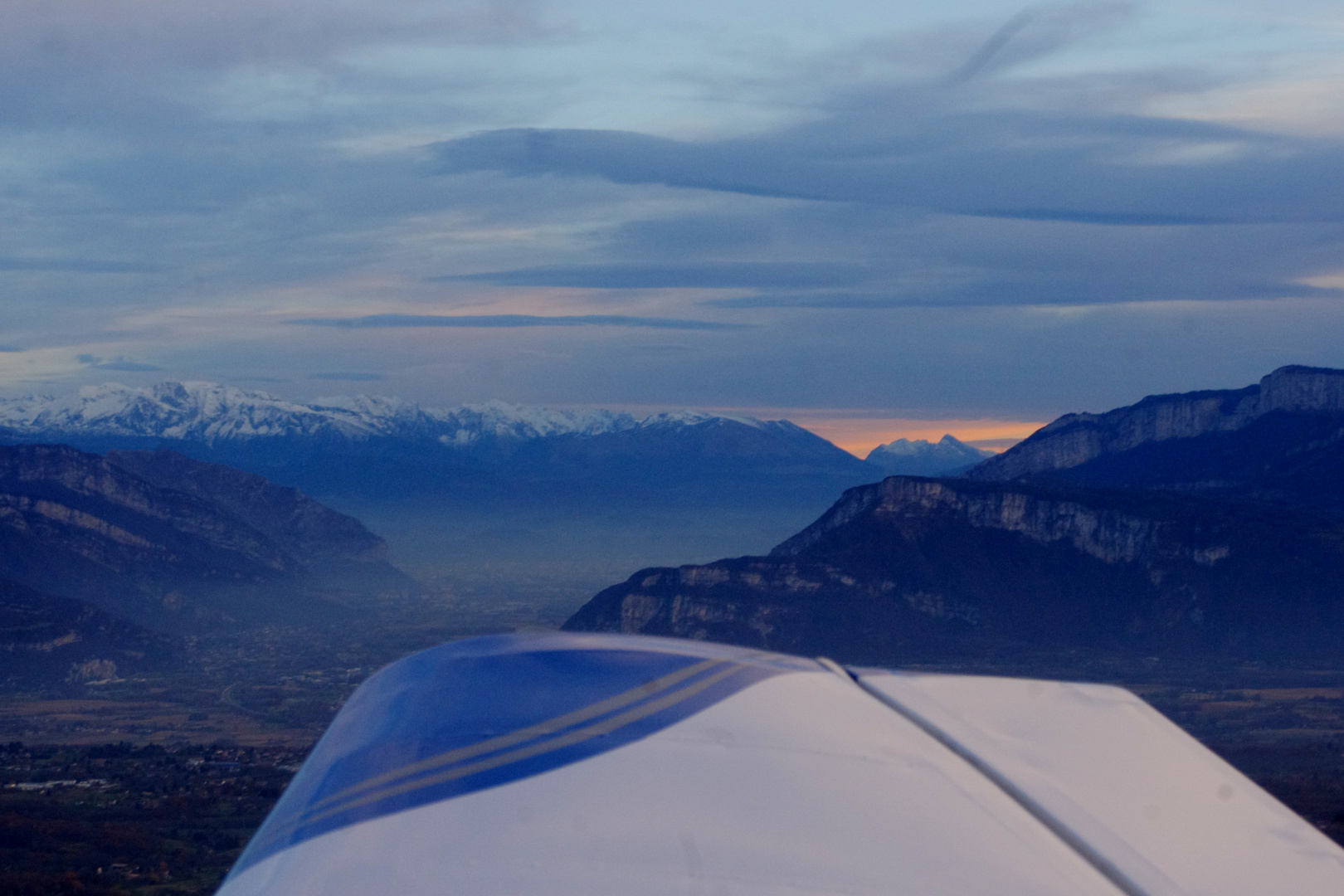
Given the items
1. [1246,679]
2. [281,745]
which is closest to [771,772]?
[281,745]

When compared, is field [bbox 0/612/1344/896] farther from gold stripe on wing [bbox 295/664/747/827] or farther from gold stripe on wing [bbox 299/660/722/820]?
gold stripe on wing [bbox 295/664/747/827]

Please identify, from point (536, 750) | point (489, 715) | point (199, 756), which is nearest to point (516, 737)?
point (536, 750)

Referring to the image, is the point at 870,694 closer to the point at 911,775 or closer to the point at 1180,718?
the point at 911,775

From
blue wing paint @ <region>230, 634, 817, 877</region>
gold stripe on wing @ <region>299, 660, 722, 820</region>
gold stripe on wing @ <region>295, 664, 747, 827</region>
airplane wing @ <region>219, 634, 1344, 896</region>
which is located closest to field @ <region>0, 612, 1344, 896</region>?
blue wing paint @ <region>230, 634, 817, 877</region>

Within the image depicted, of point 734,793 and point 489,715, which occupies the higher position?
point 489,715

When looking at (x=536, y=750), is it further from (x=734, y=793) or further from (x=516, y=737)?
(x=734, y=793)

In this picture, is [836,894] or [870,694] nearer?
[836,894]
